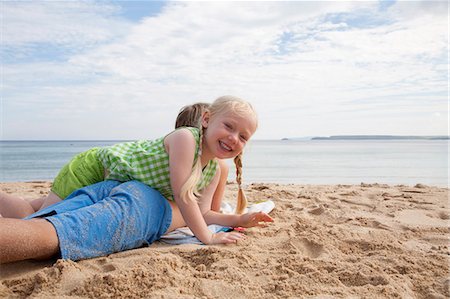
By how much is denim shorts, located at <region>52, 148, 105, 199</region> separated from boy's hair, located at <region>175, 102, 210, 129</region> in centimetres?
84

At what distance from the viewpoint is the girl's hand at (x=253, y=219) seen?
9.35ft

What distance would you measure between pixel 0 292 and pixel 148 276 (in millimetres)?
Result: 670

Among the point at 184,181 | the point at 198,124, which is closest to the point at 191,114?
the point at 198,124

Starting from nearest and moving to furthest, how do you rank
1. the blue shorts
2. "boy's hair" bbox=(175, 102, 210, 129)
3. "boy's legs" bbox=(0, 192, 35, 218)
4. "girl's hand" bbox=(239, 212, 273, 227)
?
the blue shorts < "girl's hand" bbox=(239, 212, 273, 227) < "boy's legs" bbox=(0, 192, 35, 218) < "boy's hair" bbox=(175, 102, 210, 129)

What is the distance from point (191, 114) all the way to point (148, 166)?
889 millimetres

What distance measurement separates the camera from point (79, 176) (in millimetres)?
3188

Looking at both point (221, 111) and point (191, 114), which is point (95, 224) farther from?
point (191, 114)

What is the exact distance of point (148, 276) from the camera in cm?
197

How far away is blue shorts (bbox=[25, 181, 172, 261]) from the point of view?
227cm

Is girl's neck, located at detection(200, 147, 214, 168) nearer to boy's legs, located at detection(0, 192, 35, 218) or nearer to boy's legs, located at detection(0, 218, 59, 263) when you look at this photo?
boy's legs, located at detection(0, 218, 59, 263)

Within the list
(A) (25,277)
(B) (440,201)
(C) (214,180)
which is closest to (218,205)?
(C) (214,180)

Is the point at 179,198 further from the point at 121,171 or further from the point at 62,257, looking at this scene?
the point at 62,257

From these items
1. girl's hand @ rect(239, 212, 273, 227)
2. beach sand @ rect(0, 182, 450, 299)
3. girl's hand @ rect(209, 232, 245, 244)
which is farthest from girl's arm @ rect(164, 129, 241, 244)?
girl's hand @ rect(239, 212, 273, 227)

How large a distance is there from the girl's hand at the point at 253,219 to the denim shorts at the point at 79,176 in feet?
3.81
